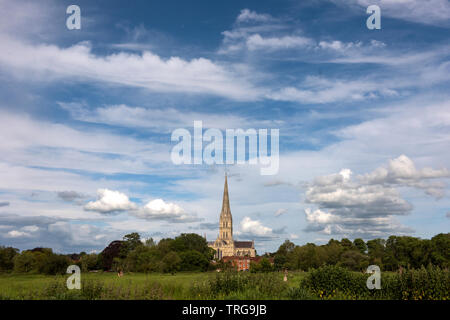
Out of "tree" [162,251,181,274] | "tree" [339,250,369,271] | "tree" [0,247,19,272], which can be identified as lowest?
"tree" [339,250,369,271]

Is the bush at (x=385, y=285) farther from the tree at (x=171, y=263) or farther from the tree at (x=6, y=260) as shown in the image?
the tree at (x=6, y=260)

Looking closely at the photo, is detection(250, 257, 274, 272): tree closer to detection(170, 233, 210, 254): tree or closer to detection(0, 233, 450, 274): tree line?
detection(0, 233, 450, 274): tree line

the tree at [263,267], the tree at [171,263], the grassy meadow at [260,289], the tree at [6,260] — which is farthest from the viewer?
the tree at [263,267]

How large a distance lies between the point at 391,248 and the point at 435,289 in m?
90.7

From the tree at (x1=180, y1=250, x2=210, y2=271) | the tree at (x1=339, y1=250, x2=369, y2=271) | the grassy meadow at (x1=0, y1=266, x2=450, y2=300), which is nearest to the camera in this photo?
the grassy meadow at (x1=0, y1=266, x2=450, y2=300)

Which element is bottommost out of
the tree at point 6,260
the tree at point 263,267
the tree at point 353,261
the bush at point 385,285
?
the tree at point 263,267

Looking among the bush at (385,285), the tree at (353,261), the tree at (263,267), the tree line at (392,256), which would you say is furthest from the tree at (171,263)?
the bush at (385,285)

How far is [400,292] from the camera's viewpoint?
84.2ft

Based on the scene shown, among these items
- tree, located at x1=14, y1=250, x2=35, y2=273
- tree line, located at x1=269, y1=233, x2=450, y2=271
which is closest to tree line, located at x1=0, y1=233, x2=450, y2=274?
tree line, located at x1=269, y1=233, x2=450, y2=271

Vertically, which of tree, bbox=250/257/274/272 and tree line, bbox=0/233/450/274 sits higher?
tree line, bbox=0/233/450/274

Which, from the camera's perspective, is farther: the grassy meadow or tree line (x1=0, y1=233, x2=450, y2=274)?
tree line (x1=0, y1=233, x2=450, y2=274)

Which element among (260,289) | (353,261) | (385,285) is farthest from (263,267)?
(260,289)
